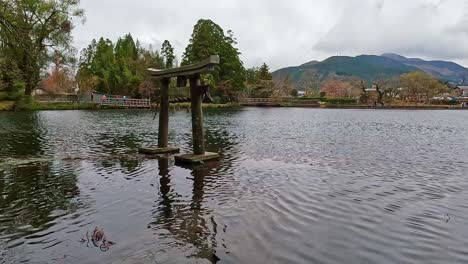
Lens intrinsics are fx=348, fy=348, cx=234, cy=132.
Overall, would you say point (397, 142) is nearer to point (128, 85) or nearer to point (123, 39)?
point (128, 85)

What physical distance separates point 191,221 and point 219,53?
75.8 metres

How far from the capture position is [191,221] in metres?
7.34

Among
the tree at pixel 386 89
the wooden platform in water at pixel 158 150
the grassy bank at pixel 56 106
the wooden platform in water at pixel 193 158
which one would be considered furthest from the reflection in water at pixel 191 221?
the tree at pixel 386 89

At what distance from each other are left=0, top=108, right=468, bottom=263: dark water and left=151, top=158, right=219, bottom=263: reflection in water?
0.02 m

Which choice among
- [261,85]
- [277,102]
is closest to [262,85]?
[261,85]

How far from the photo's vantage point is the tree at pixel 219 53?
249ft

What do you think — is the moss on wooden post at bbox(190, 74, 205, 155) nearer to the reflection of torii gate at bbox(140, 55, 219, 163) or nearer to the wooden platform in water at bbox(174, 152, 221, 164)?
the reflection of torii gate at bbox(140, 55, 219, 163)

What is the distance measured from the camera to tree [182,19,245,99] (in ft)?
249

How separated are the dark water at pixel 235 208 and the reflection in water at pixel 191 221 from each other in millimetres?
24

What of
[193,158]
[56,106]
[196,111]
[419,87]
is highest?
[419,87]

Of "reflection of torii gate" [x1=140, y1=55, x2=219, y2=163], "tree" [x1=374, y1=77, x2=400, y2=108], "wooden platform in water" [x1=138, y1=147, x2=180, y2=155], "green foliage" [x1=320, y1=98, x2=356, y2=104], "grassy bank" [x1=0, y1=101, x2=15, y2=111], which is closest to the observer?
"reflection of torii gate" [x1=140, y1=55, x2=219, y2=163]

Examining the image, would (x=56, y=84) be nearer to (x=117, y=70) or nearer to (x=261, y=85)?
(x=117, y=70)

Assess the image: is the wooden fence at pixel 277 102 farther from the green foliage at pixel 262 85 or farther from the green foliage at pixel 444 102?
the green foliage at pixel 444 102

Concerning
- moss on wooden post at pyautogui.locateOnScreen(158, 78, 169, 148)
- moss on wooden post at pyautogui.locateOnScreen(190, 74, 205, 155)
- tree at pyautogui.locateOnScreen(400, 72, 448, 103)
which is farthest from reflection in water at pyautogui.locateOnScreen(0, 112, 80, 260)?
tree at pyautogui.locateOnScreen(400, 72, 448, 103)
